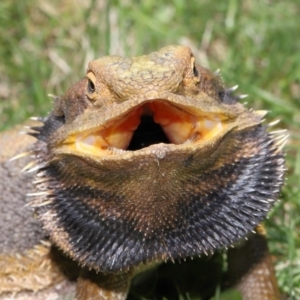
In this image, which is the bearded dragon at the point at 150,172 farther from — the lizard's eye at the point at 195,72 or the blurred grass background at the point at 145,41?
the blurred grass background at the point at 145,41

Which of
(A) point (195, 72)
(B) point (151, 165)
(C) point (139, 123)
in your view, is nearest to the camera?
(B) point (151, 165)

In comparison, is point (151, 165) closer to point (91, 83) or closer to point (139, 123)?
point (139, 123)

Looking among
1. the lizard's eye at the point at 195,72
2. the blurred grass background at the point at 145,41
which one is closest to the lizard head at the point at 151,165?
the lizard's eye at the point at 195,72

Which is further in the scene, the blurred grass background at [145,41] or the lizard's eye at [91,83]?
the blurred grass background at [145,41]

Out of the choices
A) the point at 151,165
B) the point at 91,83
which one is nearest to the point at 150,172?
the point at 151,165

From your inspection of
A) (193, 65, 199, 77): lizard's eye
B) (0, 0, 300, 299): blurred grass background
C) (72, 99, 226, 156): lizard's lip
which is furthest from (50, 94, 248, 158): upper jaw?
(0, 0, 300, 299): blurred grass background

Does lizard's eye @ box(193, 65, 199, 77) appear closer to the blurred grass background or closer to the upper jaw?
the upper jaw
